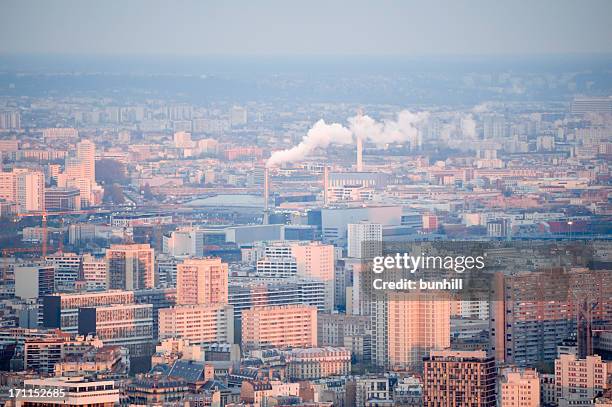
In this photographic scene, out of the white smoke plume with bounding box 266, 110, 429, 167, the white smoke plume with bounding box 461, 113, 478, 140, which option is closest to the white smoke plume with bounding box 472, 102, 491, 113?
the white smoke plume with bounding box 461, 113, 478, 140

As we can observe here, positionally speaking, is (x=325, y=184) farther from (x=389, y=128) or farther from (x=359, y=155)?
(x=389, y=128)

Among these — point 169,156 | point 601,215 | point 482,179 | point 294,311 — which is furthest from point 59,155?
point 294,311

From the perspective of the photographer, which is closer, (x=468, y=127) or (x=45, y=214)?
(x=45, y=214)

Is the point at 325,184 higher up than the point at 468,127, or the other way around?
the point at 468,127

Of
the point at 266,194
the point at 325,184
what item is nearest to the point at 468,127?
the point at 325,184

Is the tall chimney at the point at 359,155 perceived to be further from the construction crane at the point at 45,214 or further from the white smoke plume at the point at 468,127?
the construction crane at the point at 45,214

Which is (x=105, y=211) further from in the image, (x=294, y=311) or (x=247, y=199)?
(x=294, y=311)

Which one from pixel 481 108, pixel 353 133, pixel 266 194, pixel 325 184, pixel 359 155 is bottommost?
pixel 266 194
